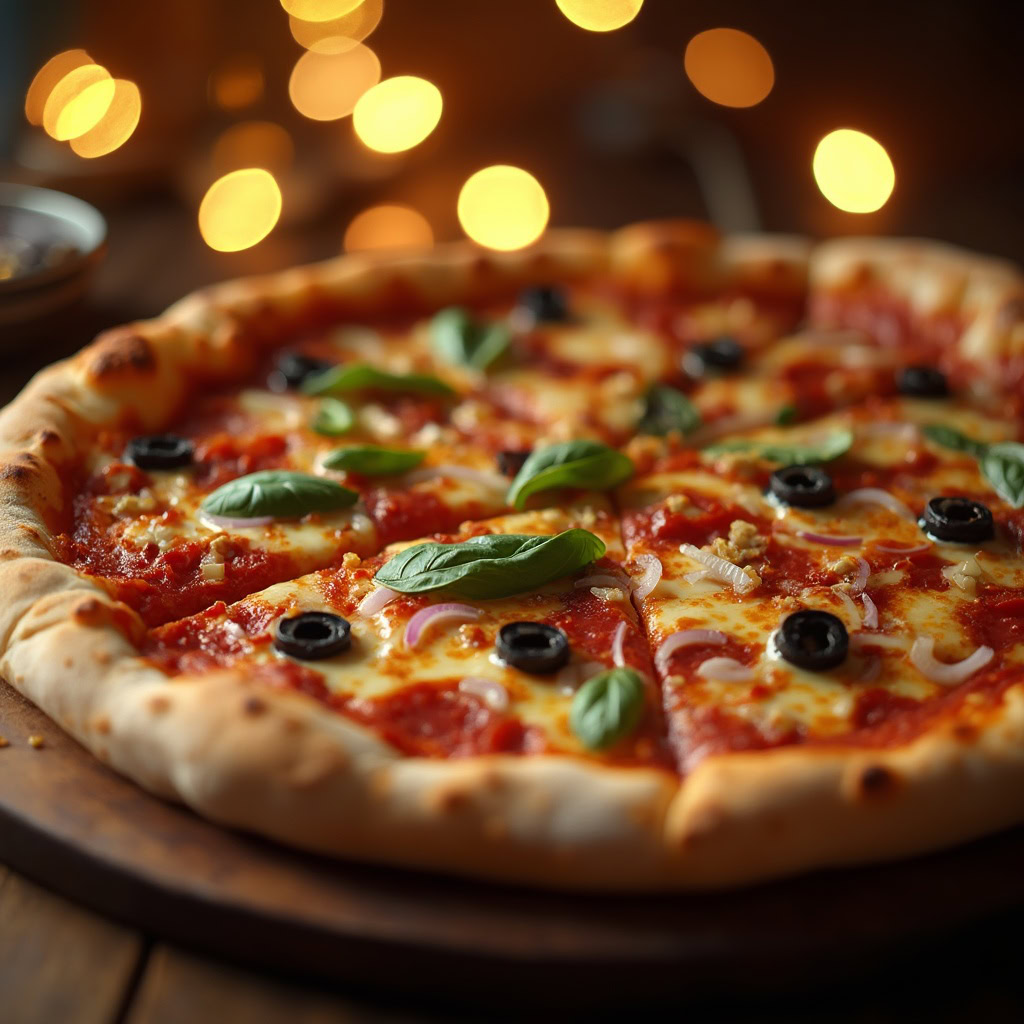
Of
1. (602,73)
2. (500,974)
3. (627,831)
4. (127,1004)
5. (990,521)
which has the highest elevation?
(602,73)

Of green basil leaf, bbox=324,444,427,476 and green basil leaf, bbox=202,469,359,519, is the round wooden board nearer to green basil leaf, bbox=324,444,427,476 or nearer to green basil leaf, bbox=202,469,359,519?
green basil leaf, bbox=202,469,359,519

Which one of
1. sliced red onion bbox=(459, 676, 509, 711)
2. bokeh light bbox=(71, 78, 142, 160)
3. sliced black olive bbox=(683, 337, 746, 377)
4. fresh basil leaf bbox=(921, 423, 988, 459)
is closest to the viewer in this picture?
sliced red onion bbox=(459, 676, 509, 711)

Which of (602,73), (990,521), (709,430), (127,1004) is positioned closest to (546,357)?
(709,430)

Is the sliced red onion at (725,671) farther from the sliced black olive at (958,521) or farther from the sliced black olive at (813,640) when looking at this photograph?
the sliced black olive at (958,521)

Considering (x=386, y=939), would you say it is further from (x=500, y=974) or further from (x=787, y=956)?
(x=787, y=956)

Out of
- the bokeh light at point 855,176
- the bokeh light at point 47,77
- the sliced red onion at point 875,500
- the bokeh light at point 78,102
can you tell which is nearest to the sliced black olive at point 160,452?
the sliced red onion at point 875,500

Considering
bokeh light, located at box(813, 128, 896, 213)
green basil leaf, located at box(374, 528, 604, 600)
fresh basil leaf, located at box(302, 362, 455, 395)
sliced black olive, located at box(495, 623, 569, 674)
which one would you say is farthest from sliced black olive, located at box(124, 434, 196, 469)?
bokeh light, located at box(813, 128, 896, 213)
